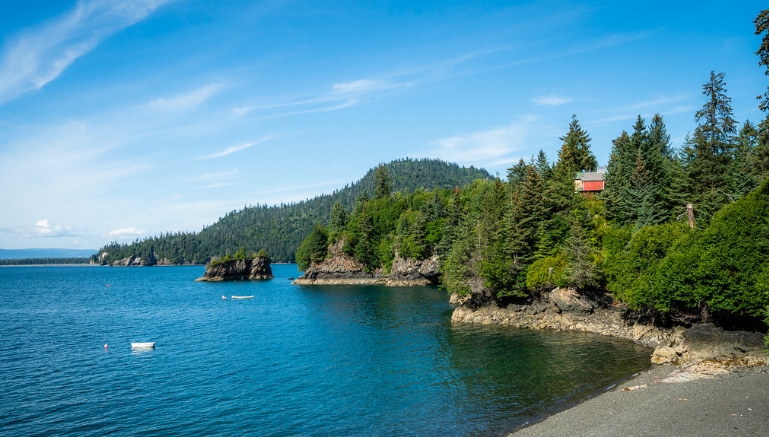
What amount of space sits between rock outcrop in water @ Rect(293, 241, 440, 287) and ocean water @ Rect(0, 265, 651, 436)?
173ft

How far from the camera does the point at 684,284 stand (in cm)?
3894

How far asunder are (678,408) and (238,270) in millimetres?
164010

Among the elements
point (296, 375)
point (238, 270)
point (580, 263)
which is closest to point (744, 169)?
point (580, 263)

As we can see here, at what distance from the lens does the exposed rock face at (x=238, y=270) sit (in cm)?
16875

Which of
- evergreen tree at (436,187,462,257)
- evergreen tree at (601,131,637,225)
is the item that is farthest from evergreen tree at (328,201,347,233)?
evergreen tree at (601,131,637,225)

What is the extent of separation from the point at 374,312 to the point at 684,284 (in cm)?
4827

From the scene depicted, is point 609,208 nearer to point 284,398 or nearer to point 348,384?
point 348,384

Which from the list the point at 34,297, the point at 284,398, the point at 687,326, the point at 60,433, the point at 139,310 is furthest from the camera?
the point at 34,297

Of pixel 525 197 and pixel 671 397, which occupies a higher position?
pixel 525 197

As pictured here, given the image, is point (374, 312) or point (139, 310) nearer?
point (374, 312)

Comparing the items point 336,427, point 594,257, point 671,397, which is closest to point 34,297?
point 336,427

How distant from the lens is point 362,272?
14400 centimetres

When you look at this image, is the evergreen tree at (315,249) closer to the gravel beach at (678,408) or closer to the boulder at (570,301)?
the boulder at (570,301)

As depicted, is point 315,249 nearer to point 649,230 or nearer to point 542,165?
point 542,165
